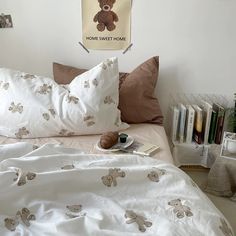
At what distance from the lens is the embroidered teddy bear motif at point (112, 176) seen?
1109mm

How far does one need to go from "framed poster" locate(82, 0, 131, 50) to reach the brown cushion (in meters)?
0.24

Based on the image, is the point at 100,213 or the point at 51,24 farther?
the point at 51,24

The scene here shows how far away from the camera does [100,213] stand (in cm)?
97

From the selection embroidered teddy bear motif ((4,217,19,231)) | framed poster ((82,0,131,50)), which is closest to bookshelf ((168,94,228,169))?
framed poster ((82,0,131,50))

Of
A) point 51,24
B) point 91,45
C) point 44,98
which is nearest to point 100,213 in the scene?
point 44,98

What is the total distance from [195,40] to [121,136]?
0.91 meters

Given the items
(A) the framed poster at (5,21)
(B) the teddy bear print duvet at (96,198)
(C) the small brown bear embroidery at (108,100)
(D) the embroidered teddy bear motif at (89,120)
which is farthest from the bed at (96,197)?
(A) the framed poster at (5,21)

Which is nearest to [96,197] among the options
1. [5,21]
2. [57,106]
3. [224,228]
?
[224,228]

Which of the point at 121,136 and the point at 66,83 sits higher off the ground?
the point at 66,83

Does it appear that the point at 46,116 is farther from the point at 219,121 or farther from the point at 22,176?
the point at 219,121

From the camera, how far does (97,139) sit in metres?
1.68

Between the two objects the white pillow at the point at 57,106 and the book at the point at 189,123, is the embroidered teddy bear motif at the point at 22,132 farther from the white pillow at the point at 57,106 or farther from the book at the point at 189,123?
the book at the point at 189,123

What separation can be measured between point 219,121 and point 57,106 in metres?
1.11

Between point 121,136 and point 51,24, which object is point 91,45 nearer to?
point 51,24
